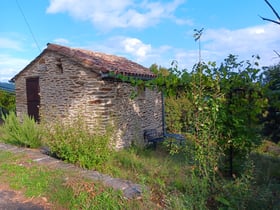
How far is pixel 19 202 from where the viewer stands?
139 inches

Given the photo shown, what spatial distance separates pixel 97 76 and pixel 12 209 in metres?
6.08

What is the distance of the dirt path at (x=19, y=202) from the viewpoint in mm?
3371

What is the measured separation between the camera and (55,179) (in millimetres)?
4078

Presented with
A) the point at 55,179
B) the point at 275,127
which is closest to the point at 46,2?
the point at 55,179

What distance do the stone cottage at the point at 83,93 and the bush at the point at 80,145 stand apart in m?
2.41

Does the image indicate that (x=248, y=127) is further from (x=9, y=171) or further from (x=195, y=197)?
(x=9, y=171)

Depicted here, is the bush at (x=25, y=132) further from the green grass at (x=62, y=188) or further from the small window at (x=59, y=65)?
the small window at (x=59, y=65)

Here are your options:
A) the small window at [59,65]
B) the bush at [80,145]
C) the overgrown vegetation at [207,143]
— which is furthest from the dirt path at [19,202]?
the small window at [59,65]

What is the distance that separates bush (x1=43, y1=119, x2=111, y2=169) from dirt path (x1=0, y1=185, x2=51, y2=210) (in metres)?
1.61

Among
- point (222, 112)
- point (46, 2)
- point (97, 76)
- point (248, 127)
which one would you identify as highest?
point (46, 2)

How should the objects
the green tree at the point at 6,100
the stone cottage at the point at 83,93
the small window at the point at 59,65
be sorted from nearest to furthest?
the stone cottage at the point at 83,93
the small window at the point at 59,65
the green tree at the point at 6,100

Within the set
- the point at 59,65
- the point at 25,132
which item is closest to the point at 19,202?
the point at 25,132

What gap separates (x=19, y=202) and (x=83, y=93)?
598 cm

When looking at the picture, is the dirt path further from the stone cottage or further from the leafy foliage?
the leafy foliage
